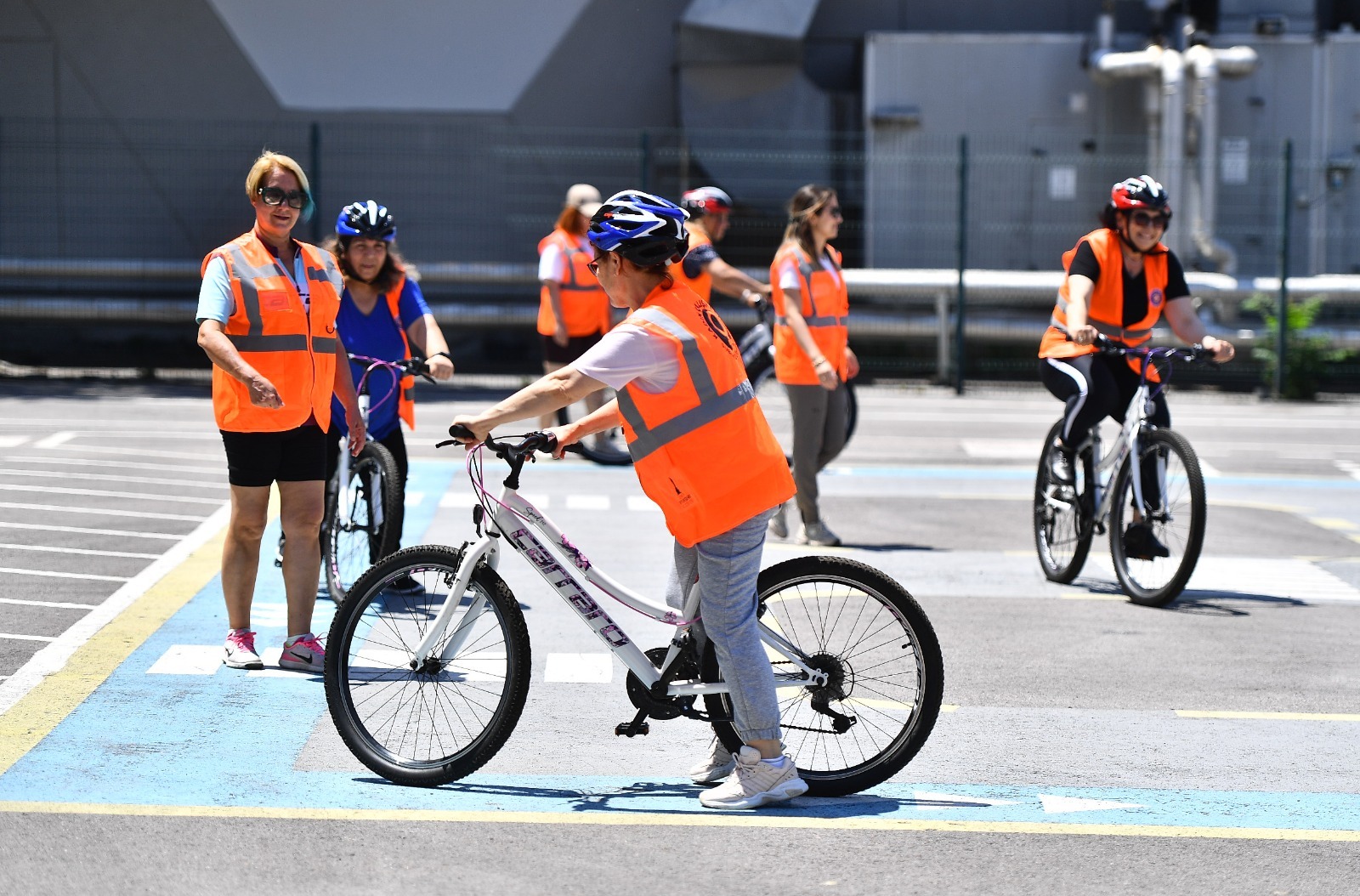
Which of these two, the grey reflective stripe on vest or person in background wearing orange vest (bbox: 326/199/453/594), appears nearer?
the grey reflective stripe on vest

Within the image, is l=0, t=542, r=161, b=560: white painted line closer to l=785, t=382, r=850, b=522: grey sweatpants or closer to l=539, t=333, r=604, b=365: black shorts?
l=785, t=382, r=850, b=522: grey sweatpants

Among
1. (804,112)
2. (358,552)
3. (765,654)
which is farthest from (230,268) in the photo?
(804,112)

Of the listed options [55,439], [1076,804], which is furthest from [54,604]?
[55,439]

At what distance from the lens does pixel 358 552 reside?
788cm

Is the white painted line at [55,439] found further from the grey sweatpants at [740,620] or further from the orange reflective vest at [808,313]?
the grey sweatpants at [740,620]

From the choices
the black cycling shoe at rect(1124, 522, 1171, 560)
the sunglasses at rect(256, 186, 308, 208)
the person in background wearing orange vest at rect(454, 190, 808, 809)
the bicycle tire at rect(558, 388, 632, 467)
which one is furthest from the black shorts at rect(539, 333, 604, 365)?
the person in background wearing orange vest at rect(454, 190, 808, 809)

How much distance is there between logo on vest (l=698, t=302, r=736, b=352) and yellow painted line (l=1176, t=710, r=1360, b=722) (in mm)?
2354

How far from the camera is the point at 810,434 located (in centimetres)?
955

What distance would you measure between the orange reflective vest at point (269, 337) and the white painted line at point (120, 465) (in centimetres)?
554

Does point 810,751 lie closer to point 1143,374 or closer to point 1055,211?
point 1143,374

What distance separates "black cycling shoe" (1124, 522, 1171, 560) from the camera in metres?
8.20

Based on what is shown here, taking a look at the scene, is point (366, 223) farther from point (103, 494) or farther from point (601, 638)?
point (103, 494)

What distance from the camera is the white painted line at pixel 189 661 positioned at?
6.50m

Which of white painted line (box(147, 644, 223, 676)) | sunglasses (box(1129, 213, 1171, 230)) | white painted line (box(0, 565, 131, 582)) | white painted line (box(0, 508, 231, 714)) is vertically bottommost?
white painted line (box(147, 644, 223, 676))
